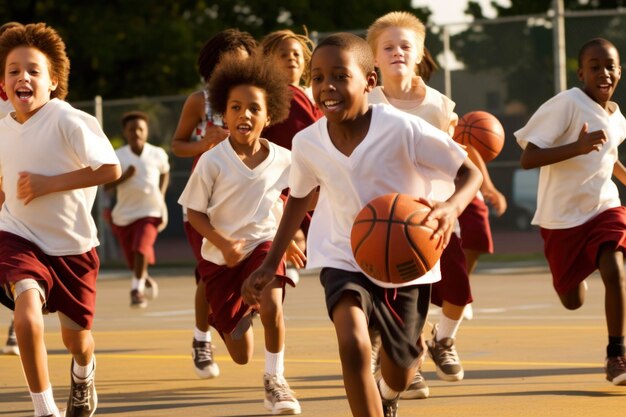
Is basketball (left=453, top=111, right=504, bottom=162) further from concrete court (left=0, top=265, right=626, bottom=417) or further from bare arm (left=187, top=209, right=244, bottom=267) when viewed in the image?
bare arm (left=187, top=209, right=244, bottom=267)

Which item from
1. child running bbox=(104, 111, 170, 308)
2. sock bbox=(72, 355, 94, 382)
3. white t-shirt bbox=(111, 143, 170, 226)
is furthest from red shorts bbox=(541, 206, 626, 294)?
white t-shirt bbox=(111, 143, 170, 226)

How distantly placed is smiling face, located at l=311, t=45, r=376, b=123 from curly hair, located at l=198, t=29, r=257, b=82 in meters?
3.47

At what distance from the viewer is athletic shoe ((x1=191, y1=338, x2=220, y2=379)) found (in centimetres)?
1005

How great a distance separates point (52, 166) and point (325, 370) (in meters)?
3.09

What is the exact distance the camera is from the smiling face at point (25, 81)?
313 inches

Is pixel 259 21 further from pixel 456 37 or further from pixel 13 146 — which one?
pixel 13 146

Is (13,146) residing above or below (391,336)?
above

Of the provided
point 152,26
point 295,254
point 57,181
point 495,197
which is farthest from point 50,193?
point 152,26

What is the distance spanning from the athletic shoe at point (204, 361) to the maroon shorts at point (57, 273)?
2.16 m

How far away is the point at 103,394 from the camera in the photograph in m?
9.45

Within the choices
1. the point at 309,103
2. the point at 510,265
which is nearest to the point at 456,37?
the point at 510,265

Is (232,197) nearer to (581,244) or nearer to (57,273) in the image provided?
(57,273)

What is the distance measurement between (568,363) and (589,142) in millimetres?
1841

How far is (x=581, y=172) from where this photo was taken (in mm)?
9539
